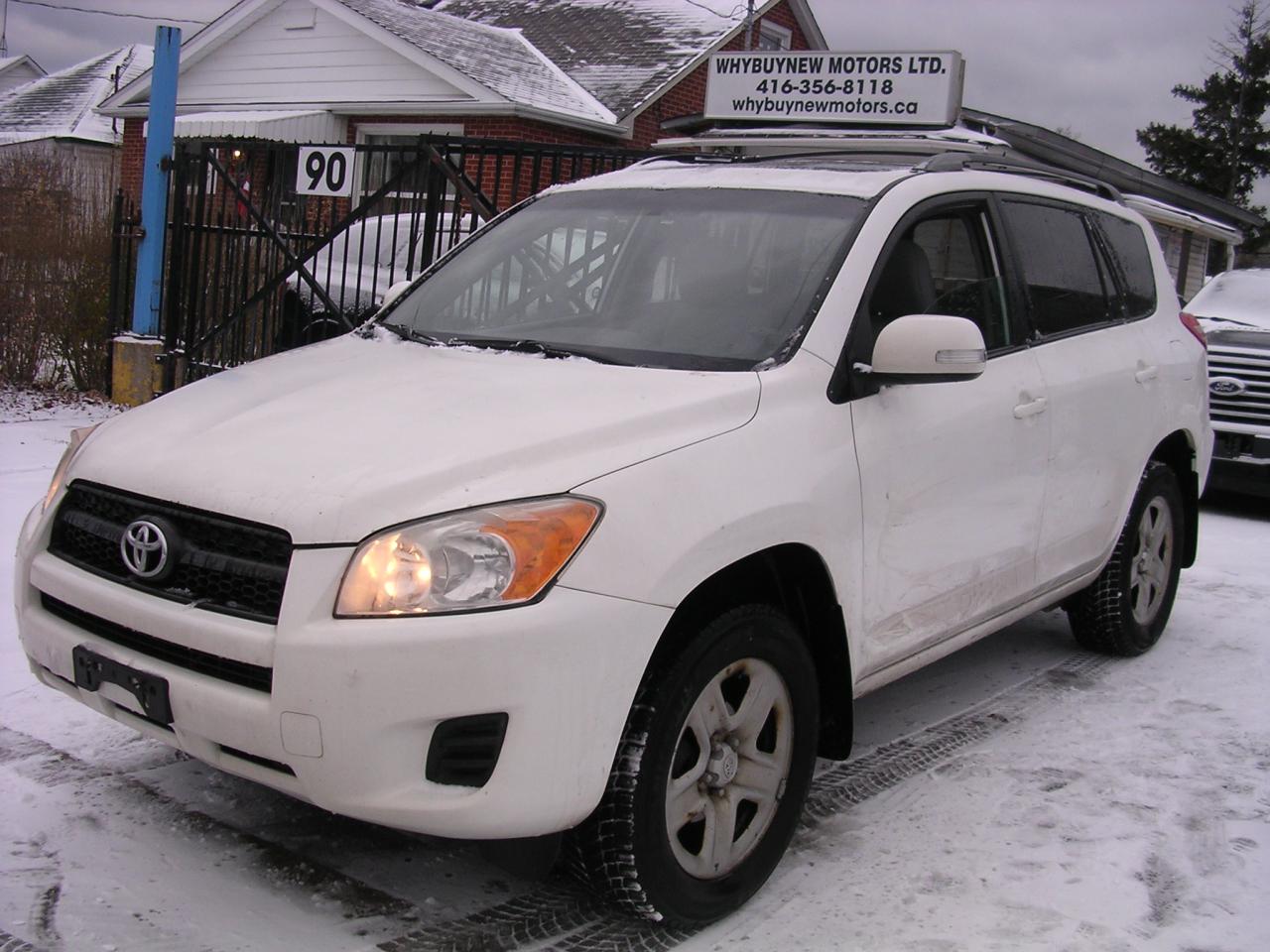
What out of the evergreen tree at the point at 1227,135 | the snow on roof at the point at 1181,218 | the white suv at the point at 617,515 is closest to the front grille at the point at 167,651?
the white suv at the point at 617,515

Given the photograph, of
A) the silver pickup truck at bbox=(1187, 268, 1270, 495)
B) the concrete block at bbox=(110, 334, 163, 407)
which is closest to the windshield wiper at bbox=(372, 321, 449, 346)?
the silver pickup truck at bbox=(1187, 268, 1270, 495)

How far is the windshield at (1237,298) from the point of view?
9898 mm

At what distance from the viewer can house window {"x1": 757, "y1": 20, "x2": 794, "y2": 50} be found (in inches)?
997

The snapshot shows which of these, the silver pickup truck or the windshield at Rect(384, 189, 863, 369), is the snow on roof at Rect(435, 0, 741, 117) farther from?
the windshield at Rect(384, 189, 863, 369)

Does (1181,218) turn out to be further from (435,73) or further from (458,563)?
(458,563)

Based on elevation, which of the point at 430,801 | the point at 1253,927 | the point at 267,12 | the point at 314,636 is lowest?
the point at 1253,927

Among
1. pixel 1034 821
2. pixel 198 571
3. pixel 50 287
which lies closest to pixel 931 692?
pixel 1034 821

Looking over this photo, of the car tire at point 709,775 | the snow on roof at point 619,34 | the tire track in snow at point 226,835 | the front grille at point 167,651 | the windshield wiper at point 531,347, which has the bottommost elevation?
the tire track in snow at point 226,835

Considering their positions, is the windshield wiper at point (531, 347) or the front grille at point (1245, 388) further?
the front grille at point (1245, 388)

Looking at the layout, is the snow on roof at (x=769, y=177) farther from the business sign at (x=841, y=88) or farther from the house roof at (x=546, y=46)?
the house roof at (x=546, y=46)

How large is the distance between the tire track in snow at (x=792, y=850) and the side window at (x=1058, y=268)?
1396 mm

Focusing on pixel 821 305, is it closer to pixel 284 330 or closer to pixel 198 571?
pixel 198 571

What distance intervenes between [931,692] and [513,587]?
2768mm

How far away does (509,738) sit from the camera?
257cm
